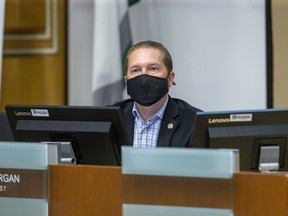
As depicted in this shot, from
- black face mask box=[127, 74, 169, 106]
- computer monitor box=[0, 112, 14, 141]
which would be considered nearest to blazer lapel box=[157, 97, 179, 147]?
black face mask box=[127, 74, 169, 106]

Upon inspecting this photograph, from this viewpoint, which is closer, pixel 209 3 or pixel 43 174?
pixel 43 174

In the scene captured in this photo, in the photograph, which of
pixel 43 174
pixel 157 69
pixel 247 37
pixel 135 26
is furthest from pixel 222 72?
pixel 43 174

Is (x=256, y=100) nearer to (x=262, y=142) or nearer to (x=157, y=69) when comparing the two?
(x=157, y=69)

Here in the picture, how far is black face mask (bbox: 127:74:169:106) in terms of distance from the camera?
274 centimetres

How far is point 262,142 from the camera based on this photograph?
2.21 m

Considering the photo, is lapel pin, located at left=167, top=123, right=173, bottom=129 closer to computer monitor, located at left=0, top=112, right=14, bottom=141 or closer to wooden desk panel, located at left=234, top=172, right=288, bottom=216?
computer monitor, located at left=0, top=112, right=14, bottom=141

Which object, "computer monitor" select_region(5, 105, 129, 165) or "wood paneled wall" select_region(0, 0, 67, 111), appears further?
"wood paneled wall" select_region(0, 0, 67, 111)

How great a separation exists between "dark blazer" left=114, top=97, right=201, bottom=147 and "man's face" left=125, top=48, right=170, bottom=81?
160mm

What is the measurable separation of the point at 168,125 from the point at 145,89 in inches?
7.7

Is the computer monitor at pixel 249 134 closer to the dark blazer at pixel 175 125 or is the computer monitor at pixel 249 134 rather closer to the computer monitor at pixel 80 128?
the computer monitor at pixel 80 128

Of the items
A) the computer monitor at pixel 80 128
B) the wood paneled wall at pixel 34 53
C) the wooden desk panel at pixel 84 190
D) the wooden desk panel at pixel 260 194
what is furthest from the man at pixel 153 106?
the wood paneled wall at pixel 34 53

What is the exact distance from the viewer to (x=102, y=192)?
1.89 m

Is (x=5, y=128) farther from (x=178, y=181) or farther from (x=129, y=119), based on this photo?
(x=178, y=181)

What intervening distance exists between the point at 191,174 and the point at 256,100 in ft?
7.80
